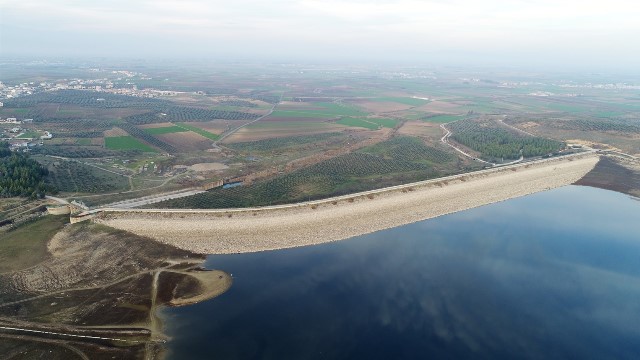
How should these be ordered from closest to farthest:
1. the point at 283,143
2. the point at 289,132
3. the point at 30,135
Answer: the point at 30,135
the point at 283,143
the point at 289,132

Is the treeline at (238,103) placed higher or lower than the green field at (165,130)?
higher

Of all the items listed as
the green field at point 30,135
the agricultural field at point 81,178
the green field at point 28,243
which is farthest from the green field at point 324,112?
the green field at point 28,243

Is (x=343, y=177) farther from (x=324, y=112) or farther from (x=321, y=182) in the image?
(x=324, y=112)

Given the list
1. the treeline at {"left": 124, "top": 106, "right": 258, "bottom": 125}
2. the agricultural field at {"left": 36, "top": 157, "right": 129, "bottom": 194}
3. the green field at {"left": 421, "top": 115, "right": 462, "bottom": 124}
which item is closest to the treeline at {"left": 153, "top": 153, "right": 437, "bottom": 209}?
the agricultural field at {"left": 36, "top": 157, "right": 129, "bottom": 194}

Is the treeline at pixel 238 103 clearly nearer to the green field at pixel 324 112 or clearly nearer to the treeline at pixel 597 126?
the green field at pixel 324 112

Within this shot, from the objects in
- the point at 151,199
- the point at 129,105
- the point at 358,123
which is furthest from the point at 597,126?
the point at 129,105

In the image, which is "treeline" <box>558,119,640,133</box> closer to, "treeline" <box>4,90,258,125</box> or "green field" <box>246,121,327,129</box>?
"green field" <box>246,121,327,129</box>

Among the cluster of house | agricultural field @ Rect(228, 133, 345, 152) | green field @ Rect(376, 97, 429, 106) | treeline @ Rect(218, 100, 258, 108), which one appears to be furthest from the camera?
green field @ Rect(376, 97, 429, 106)
